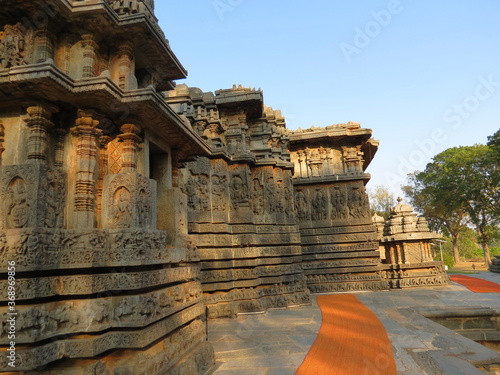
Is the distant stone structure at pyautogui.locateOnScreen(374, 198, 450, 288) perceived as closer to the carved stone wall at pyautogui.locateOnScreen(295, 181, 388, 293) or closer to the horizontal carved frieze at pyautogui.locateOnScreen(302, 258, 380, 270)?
the carved stone wall at pyautogui.locateOnScreen(295, 181, 388, 293)

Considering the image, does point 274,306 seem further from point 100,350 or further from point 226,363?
point 100,350

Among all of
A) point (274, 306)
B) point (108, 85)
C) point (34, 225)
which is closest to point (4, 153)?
point (34, 225)

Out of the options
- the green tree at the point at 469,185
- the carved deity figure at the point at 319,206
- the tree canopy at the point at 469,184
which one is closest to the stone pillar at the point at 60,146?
the carved deity figure at the point at 319,206

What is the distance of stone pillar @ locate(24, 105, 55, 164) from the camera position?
414 centimetres

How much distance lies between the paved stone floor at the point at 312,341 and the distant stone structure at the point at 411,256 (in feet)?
14.5

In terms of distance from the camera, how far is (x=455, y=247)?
38.6 metres

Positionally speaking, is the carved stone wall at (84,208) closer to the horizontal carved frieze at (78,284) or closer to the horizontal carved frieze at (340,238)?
the horizontal carved frieze at (78,284)

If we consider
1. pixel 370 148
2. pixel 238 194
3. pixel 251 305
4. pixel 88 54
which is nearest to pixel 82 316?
pixel 88 54

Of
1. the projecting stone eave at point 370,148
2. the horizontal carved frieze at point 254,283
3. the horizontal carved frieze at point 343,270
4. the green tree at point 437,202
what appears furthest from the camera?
the green tree at point 437,202

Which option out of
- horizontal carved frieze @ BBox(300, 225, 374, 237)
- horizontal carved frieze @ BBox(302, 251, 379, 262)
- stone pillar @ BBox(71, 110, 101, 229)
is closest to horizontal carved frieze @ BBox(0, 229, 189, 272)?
stone pillar @ BBox(71, 110, 101, 229)

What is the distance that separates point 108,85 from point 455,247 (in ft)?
144

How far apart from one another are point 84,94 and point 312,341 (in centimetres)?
607

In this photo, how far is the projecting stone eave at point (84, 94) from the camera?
3797 millimetres

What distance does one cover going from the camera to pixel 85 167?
4.43 meters
